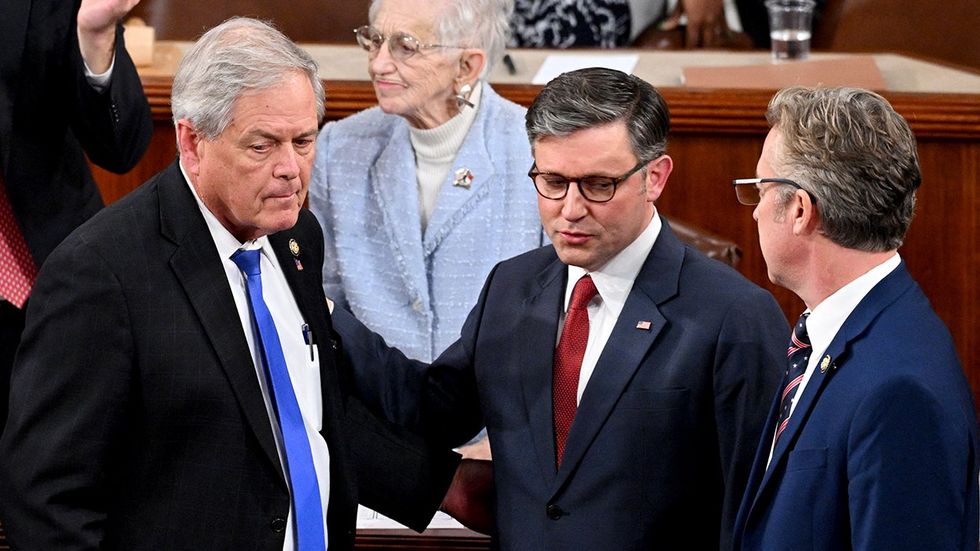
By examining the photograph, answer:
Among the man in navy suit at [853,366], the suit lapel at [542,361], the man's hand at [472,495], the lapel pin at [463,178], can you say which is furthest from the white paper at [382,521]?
the man in navy suit at [853,366]

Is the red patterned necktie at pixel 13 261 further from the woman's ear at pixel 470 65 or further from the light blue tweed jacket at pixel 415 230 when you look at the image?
the woman's ear at pixel 470 65

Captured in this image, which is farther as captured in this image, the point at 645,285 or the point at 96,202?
the point at 96,202

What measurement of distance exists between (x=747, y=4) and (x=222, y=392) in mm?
3773

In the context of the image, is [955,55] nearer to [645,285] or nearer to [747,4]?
[747,4]

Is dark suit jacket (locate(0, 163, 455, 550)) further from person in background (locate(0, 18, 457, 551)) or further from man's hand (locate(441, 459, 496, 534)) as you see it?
man's hand (locate(441, 459, 496, 534))

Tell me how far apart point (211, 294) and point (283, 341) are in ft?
0.57

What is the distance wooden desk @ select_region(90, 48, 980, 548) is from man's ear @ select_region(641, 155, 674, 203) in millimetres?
1516

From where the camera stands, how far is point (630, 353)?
2201 millimetres

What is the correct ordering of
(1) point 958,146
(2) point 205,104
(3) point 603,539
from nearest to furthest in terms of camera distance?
(2) point 205,104 → (3) point 603,539 → (1) point 958,146

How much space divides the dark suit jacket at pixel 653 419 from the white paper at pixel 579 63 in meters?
1.99

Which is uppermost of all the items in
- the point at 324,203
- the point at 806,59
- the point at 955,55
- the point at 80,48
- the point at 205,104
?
the point at 205,104

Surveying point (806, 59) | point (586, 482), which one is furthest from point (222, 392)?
point (806, 59)

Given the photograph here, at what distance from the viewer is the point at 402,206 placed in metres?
3.13

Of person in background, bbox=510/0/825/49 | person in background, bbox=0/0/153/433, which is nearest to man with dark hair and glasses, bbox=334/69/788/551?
person in background, bbox=0/0/153/433
